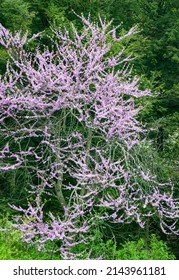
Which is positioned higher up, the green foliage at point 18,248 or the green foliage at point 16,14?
the green foliage at point 16,14

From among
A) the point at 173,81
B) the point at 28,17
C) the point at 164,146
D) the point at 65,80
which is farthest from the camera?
the point at 173,81

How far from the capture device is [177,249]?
10.7m

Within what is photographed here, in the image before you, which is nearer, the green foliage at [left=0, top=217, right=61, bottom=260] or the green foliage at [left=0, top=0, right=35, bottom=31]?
the green foliage at [left=0, top=217, right=61, bottom=260]

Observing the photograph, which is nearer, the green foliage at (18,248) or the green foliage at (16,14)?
the green foliage at (18,248)

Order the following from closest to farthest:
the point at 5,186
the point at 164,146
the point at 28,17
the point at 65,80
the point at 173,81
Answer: the point at 65,80 < the point at 28,17 < the point at 5,186 < the point at 164,146 < the point at 173,81

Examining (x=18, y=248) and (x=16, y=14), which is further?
(x=16, y=14)

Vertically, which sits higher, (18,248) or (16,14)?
(16,14)

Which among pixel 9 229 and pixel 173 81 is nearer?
pixel 9 229

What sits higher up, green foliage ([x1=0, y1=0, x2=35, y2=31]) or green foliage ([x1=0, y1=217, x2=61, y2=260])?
green foliage ([x1=0, y1=0, x2=35, y2=31])

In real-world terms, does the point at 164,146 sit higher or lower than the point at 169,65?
lower

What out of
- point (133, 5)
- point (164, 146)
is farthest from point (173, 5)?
point (164, 146)
